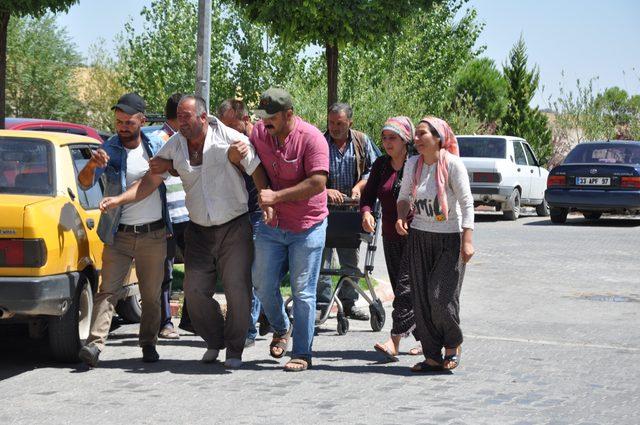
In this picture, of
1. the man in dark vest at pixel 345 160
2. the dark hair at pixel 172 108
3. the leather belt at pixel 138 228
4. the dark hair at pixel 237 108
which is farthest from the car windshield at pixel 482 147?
the leather belt at pixel 138 228

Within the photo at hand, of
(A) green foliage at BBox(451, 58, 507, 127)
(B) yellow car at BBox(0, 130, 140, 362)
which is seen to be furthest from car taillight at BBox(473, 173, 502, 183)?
(A) green foliage at BBox(451, 58, 507, 127)

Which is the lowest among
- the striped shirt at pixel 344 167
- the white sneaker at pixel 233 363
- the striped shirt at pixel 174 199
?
the white sneaker at pixel 233 363

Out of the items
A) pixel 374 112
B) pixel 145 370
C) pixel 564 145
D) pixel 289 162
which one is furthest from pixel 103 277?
pixel 564 145

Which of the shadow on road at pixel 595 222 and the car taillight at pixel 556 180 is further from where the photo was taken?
the shadow on road at pixel 595 222

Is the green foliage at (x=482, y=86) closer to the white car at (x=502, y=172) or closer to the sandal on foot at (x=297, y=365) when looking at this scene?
the white car at (x=502, y=172)

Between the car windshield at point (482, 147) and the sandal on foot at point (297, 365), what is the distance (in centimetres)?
1720

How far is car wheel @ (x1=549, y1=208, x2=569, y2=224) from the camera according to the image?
2402 cm

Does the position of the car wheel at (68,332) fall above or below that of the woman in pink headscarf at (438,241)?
below

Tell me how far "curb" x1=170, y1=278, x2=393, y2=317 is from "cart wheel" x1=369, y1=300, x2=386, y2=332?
1.49 metres

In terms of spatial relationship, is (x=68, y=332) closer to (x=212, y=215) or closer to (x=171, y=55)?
(x=212, y=215)

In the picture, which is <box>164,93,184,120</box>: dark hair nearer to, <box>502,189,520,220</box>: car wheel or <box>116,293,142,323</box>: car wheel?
<box>116,293,142,323</box>: car wheel

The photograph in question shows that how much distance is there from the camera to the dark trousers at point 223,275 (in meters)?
8.48

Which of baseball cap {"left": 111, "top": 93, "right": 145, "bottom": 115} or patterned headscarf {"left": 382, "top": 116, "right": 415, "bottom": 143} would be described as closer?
baseball cap {"left": 111, "top": 93, "right": 145, "bottom": 115}

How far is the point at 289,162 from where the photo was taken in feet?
27.2
